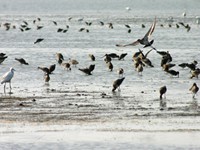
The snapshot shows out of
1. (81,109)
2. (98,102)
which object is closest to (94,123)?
(81,109)

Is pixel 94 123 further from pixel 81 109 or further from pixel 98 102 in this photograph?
pixel 98 102

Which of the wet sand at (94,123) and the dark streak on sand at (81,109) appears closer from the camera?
the wet sand at (94,123)

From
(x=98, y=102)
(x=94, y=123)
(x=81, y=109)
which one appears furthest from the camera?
(x=98, y=102)

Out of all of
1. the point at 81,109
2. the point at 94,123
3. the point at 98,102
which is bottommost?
the point at 94,123

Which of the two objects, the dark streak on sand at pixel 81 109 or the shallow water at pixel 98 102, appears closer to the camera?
the shallow water at pixel 98 102

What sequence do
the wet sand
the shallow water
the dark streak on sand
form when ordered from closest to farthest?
the wet sand
the shallow water
the dark streak on sand

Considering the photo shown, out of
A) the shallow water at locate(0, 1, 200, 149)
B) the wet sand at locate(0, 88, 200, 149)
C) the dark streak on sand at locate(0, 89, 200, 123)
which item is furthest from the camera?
the dark streak on sand at locate(0, 89, 200, 123)

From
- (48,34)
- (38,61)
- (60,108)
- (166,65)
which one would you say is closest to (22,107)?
(60,108)

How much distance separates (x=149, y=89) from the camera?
2442cm

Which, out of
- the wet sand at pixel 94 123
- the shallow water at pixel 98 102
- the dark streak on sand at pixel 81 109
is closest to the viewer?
the wet sand at pixel 94 123

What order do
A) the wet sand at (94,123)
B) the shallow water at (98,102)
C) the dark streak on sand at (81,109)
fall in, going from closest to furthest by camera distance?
the wet sand at (94,123), the shallow water at (98,102), the dark streak on sand at (81,109)

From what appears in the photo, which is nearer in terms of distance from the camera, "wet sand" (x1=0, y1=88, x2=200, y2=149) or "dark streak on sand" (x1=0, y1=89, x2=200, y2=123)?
"wet sand" (x1=0, y1=88, x2=200, y2=149)

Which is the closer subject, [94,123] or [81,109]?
[94,123]

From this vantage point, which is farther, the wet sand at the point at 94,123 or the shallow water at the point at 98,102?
the shallow water at the point at 98,102
